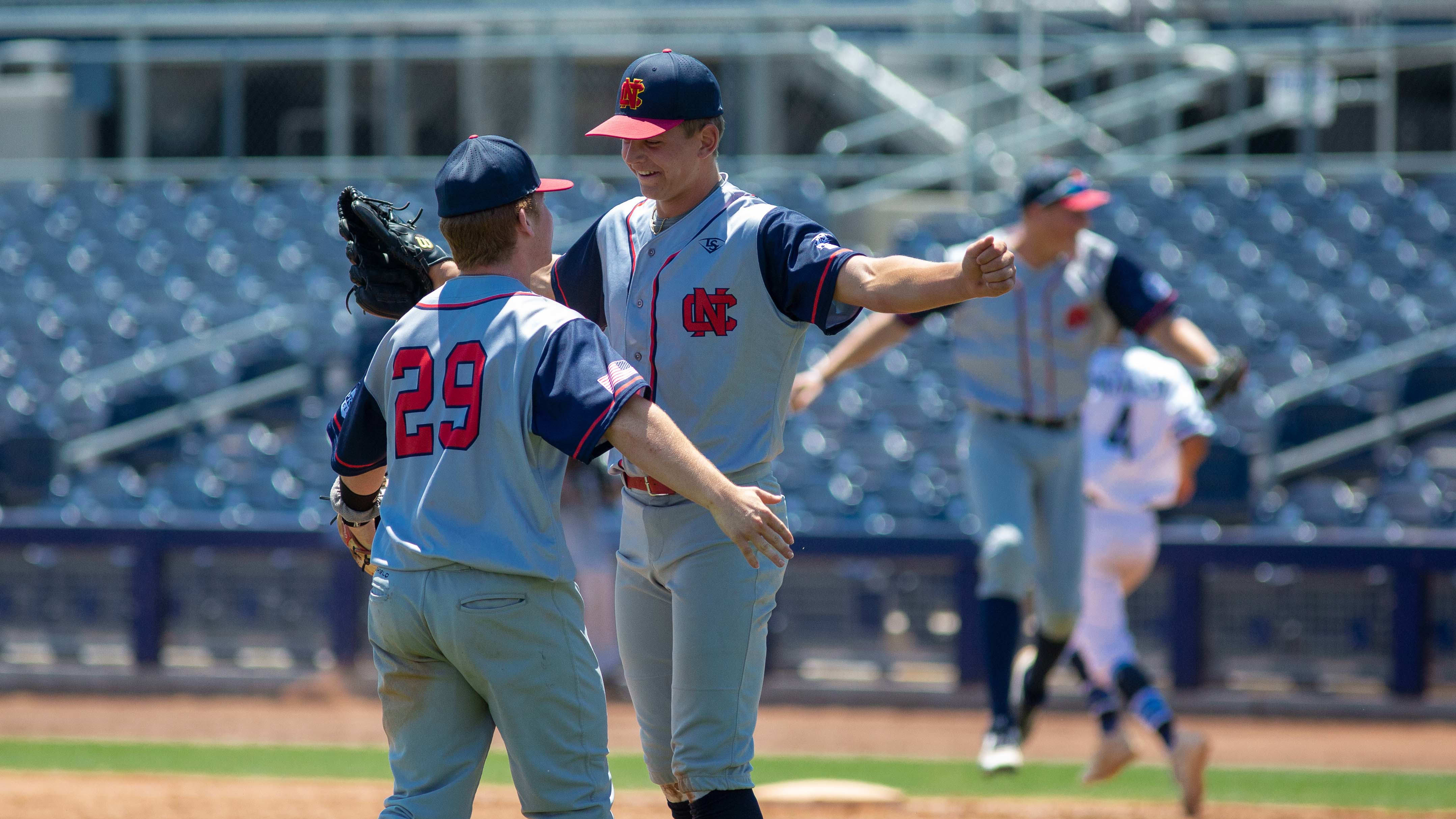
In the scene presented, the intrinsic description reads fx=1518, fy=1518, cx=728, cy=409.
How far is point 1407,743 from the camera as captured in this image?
789 centimetres

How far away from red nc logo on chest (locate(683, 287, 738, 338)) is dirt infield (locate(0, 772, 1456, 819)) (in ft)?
8.35

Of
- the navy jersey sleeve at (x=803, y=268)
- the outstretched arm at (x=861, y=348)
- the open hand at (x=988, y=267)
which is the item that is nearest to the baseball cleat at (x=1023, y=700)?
the outstretched arm at (x=861, y=348)

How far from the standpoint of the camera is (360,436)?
3035 millimetres

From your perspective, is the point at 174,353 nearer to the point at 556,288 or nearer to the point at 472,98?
the point at 472,98

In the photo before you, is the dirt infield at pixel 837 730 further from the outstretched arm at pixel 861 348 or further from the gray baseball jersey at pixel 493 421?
the gray baseball jersey at pixel 493 421

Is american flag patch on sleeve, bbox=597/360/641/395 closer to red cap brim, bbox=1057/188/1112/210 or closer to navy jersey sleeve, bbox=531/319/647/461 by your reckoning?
navy jersey sleeve, bbox=531/319/647/461

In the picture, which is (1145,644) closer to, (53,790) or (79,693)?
(53,790)

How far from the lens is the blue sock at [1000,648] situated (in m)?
5.21

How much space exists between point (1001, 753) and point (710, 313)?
259cm

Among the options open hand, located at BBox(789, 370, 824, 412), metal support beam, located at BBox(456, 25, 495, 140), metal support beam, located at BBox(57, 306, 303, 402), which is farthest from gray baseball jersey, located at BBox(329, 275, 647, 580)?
metal support beam, located at BBox(456, 25, 495, 140)

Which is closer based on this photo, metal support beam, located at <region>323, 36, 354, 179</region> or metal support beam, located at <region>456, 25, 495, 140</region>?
metal support beam, located at <region>323, 36, 354, 179</region>

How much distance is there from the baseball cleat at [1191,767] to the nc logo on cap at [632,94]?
11.2ft

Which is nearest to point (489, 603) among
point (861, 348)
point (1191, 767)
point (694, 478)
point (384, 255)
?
point (694, 478)

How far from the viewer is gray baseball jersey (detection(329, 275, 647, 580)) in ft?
9.10
